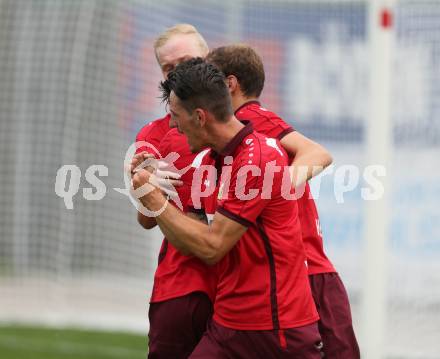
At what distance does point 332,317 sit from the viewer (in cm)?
552

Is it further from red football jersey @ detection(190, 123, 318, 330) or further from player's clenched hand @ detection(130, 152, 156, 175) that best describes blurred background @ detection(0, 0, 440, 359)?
player's clenched hand @ detection(130, 152, 156, 175)

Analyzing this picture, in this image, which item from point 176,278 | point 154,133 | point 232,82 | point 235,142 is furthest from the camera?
point 154,133

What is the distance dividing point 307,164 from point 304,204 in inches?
14.7

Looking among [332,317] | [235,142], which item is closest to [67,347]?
[332,317]

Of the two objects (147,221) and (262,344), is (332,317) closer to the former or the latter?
(262,344)

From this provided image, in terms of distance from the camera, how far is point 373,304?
7.78m

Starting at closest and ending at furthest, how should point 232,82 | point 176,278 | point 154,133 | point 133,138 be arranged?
1. point 232,82
2. point 176,278
3. point 154,133
4. point 133,138

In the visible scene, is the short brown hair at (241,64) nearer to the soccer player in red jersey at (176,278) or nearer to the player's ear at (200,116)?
the soccer player in red jersey at (176,278)

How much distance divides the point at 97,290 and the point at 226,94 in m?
7.06

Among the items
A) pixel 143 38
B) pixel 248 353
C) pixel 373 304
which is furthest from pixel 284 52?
pixel 248 353

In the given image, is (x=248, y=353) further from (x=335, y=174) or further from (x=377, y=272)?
(x=335, y=174)

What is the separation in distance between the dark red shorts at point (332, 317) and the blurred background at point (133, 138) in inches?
86.7

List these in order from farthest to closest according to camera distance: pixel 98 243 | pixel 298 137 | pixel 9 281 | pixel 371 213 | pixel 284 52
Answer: pixel 9 281 → pixel 98 243 → pixel 284 52 → pixel 371 213 → pixel 298 137

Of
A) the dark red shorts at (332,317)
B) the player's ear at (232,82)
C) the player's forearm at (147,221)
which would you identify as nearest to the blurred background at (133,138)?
the dark red shorts at (332,317)
